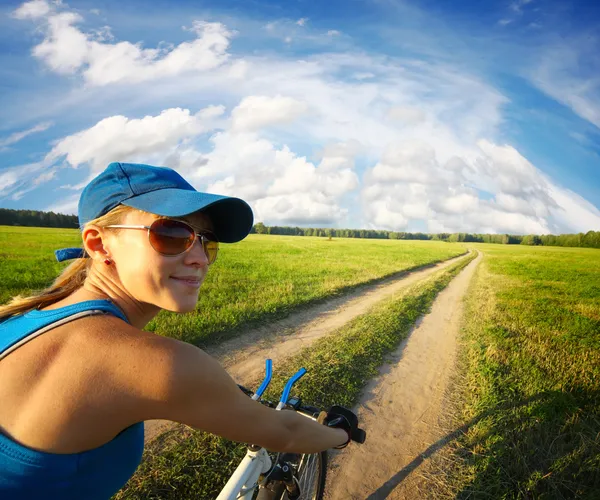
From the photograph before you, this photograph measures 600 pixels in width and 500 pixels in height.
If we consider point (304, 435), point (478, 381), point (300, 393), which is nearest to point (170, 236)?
point (304, 435)

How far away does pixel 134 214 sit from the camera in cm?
154

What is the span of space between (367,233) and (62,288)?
162 meters

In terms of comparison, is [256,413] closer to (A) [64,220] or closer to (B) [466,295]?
(B) [466,295]

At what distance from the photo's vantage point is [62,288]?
1643 mm

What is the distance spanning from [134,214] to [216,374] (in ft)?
2.93

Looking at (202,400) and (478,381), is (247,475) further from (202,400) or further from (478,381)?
(478,381)

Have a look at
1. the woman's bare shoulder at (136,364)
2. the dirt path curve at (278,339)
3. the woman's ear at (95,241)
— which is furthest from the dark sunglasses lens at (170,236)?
the dirt path curve at (278,339)

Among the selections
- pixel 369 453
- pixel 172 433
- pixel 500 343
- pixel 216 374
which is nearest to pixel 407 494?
pixel 369 453

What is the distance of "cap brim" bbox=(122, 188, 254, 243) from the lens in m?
1.47

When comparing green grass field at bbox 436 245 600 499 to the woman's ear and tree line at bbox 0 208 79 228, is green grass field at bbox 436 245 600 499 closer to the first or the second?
the woman's ear

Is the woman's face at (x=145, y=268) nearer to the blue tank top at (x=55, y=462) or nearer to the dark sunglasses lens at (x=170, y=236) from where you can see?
the dark sunglasses lens at (x=170, y=236)

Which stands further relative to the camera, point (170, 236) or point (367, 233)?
point (367, 233)

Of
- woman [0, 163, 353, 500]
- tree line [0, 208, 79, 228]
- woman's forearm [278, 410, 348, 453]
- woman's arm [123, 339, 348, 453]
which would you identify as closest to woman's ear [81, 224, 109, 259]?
woman [0, 163, 353, 500]

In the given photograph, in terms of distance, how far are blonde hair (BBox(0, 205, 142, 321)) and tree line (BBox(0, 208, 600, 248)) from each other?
0.29 metres
